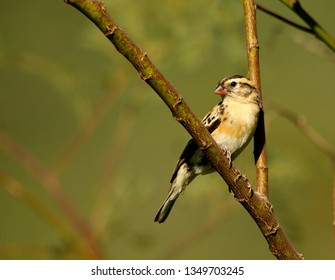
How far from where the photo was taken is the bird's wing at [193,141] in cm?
357

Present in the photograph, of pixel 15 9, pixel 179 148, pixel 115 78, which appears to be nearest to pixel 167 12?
pixel 115 78

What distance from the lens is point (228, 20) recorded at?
10.8ft

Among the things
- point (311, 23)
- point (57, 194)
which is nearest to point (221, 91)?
point (57, 194)

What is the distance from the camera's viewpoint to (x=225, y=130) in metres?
3.54

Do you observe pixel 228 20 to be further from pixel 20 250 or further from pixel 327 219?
pixel 327 219

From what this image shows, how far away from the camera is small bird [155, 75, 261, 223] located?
3.45m

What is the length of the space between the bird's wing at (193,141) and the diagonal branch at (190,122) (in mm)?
1507

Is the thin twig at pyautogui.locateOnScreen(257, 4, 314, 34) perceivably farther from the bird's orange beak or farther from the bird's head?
the bird's orange beak

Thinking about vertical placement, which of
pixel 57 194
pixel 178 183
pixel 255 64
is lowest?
pixel 255 64

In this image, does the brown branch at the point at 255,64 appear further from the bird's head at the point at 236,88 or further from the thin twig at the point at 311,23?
the bird's head at the point at 236,88

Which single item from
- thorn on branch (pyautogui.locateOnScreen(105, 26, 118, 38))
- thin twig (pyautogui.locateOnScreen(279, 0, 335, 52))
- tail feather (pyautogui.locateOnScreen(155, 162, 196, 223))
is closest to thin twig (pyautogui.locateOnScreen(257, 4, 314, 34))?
thin twig (pyautogui.locateOnScreen(279, 0, 335, 52))

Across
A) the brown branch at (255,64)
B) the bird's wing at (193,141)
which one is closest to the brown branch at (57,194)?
the bird's wing at (193,141)

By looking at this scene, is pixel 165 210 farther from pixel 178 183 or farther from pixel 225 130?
pixel 225 130

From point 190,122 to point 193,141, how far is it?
5.71ft
